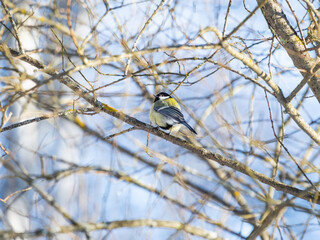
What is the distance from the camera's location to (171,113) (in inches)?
122

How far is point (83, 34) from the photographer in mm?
3754

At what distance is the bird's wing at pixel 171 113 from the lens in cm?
304

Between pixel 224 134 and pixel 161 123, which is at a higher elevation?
pixel 161 123

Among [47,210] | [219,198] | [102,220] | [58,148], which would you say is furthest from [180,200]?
[219,198]

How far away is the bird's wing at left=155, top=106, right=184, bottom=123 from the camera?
3.04m

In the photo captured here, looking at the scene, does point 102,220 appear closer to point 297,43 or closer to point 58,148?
point 297,43

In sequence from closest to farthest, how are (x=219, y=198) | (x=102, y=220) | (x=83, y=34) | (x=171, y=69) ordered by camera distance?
1. (x=102, y=220)
2. (x=83, y=34)
3. (x=171, y=69)
4. (x=219, y=198)

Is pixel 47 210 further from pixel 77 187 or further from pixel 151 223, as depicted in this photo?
pixel 151 223

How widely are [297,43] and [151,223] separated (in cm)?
147

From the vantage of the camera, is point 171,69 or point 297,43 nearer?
point 297,43

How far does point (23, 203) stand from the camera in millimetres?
3092

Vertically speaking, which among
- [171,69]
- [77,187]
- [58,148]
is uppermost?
[171,69]

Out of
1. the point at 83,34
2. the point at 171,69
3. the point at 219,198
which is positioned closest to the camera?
the point at 83,34

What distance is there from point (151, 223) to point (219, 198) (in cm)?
272
